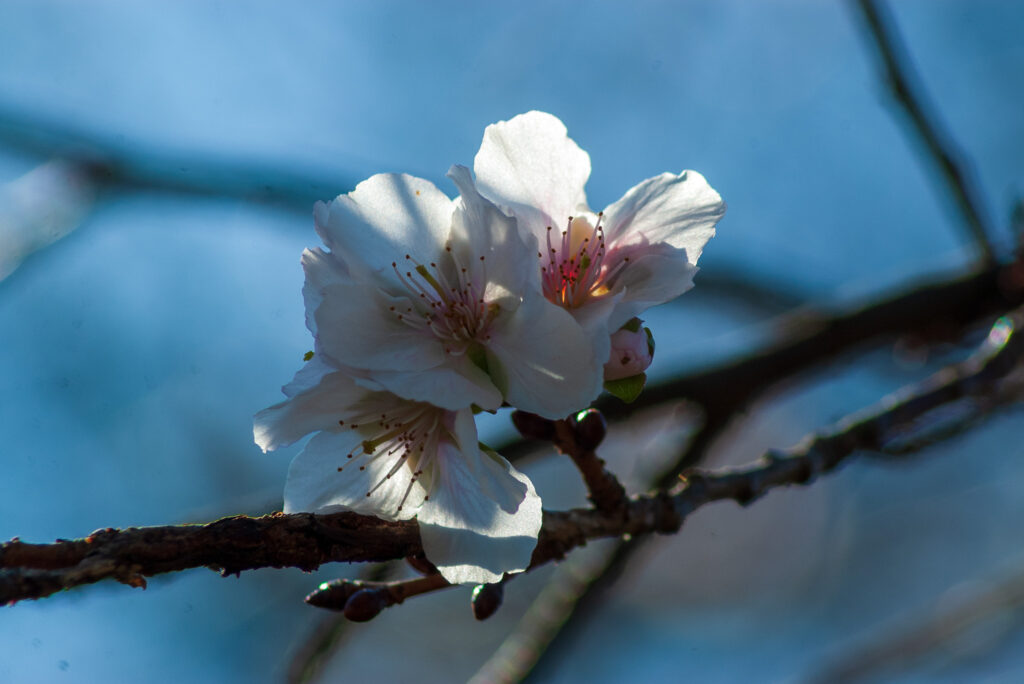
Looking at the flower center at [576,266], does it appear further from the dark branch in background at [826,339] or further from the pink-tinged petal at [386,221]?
the dark branch in background at [826,339]

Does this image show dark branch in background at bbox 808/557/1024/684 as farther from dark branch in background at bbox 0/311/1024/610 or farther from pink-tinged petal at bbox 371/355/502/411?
pink-tinged petal at bbox 371/355/502/411

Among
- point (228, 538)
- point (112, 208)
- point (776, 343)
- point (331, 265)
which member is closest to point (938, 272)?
point (776, 343)

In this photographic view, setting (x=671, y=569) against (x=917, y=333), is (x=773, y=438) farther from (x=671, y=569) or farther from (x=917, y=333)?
(x=917, y=333)

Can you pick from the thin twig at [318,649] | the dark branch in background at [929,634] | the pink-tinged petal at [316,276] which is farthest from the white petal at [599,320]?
the dark branch in background at [929,634]

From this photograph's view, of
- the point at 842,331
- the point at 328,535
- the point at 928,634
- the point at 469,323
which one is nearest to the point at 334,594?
the point at 328,535

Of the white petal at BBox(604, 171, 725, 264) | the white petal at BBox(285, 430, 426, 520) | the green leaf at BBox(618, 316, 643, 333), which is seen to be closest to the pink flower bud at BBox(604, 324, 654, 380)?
the green leaf at BBox(618, 316, 643, 333)

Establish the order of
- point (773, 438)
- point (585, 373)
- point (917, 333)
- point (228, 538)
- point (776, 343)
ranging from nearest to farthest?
point (228, 538) < point (585, 373) < point (776, 343) < point (917, 333) < point (773, 438)
